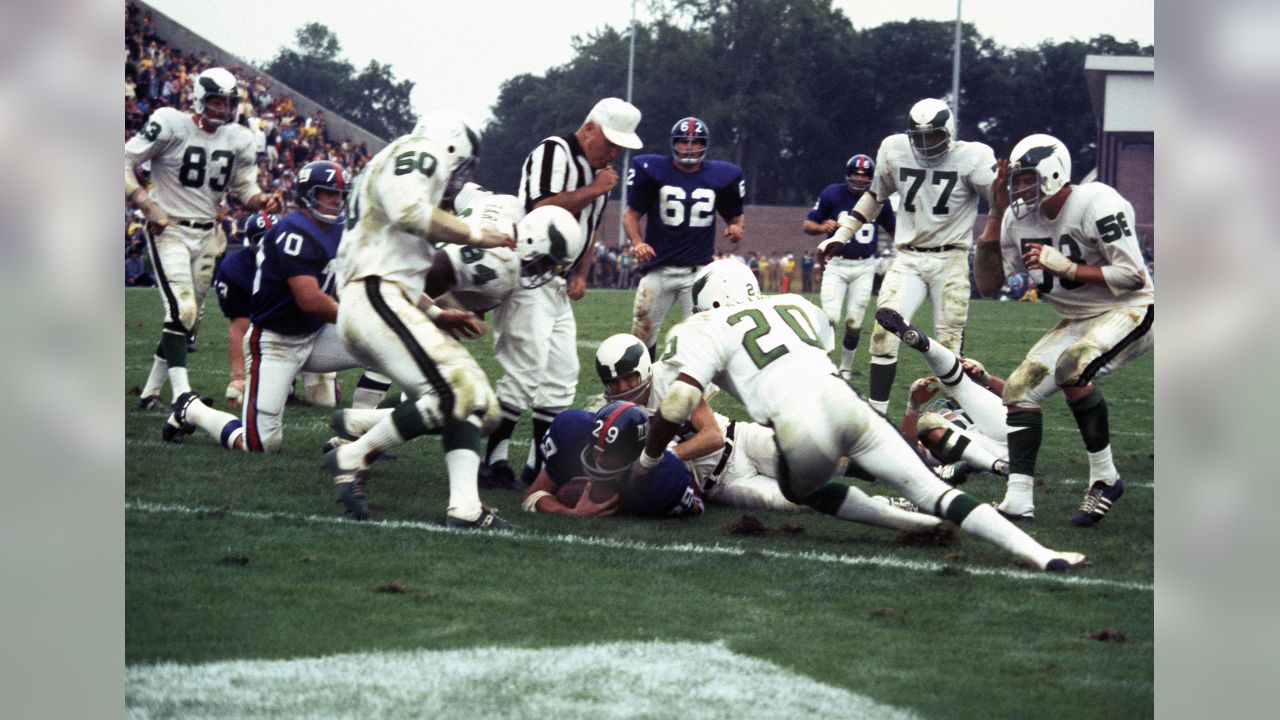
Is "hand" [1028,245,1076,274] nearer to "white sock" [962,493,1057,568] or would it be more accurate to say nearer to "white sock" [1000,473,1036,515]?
"white sock" [1000,473,1036,515]

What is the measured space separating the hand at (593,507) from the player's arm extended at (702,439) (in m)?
0.34

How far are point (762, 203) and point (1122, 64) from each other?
22454 mm

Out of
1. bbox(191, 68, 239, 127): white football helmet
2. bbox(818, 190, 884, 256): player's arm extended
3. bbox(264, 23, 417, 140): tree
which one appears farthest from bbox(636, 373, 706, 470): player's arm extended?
bbox(264, 23, 417, 140): tree

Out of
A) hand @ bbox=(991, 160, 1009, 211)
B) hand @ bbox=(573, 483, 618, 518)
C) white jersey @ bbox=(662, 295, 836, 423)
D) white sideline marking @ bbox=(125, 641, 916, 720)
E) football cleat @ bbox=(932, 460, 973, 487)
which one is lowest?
white sideline marking @ bbox=(125, 641, 916, 720)

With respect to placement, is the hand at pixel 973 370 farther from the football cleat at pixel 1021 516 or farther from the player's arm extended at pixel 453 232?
the player's arm extended at pixel 453 232

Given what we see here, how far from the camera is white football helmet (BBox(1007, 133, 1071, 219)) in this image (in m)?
5.84

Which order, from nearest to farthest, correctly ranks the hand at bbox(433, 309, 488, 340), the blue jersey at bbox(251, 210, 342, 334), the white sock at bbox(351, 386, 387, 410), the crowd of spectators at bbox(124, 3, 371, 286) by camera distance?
the hand at bbox(433, 309, 488, 340) < the blue jersey at bbox(251, 210, 342, 334) < the white sock at bbox(351, 386, 387, 410) < the crowd of spectators at bbox(124, 3, 371, 286)

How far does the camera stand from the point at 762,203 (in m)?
51.2

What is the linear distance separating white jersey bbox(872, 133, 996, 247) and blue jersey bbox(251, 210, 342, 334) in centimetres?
327

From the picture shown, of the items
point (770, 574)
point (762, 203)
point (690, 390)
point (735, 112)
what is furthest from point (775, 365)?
point (762, 203)

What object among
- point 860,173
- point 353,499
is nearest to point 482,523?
point 353,499

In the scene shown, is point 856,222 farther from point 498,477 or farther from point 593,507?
point 593,507

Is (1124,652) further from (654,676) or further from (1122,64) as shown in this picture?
(1122,64)

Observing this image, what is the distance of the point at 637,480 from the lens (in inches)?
216
